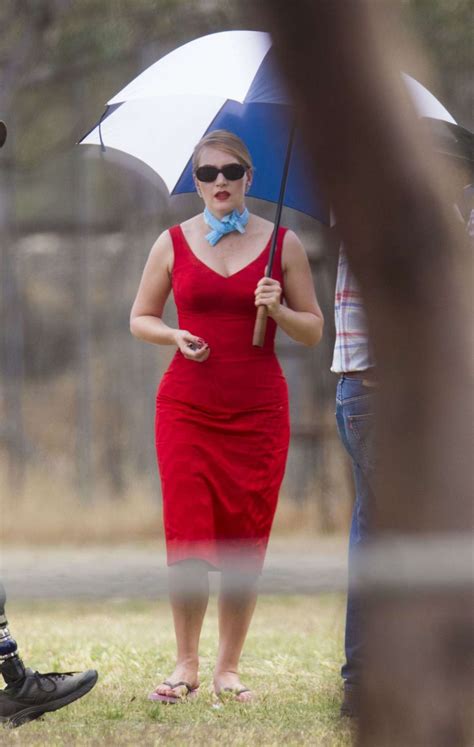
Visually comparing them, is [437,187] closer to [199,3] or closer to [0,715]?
[0,715]

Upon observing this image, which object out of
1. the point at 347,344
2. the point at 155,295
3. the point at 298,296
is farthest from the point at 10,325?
the point at 347,344

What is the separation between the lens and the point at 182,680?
3.90 meters

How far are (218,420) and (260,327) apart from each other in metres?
0.29

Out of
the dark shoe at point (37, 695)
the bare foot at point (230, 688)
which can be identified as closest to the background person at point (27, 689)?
the dark shoe at point (37, 695)

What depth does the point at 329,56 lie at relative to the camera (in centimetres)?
81

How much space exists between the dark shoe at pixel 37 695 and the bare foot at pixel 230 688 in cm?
39

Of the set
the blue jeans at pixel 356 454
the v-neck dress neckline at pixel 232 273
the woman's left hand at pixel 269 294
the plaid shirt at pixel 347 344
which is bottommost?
the blue jeans at pixel 356 454

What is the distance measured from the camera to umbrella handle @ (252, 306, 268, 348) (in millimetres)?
3736

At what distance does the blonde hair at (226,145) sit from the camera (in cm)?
394

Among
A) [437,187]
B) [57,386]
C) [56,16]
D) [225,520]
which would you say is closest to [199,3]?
[56,16]

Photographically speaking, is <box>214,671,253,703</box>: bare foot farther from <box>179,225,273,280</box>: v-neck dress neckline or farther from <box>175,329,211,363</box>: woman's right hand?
<box>179,225,273,280</box>: v-neck dress neckline

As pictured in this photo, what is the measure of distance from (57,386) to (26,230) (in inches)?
46.8

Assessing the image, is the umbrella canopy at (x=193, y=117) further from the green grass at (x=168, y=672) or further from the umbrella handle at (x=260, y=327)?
the green grass at (x=168, y=672)

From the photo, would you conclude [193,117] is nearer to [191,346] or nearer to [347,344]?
[191,346]
